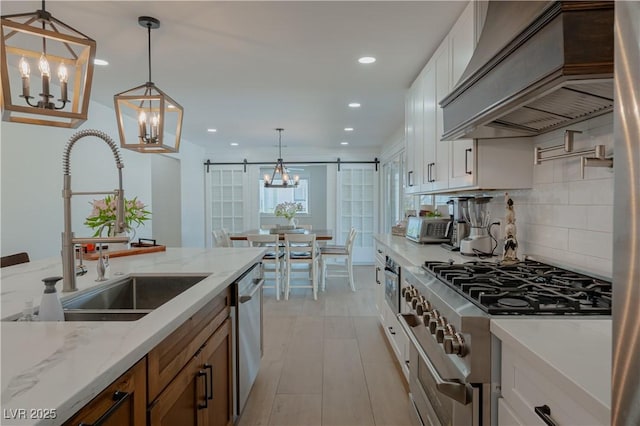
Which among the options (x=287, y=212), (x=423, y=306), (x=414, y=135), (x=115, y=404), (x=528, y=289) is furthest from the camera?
(x=287, y=212)

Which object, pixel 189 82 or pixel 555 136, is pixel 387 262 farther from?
pixel 189 82

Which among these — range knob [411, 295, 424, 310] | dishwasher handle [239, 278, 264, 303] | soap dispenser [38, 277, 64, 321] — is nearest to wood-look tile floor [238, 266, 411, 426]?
dishwasher handle [239, 278, 264, 303]

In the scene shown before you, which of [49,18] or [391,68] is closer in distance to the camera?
[49,18]

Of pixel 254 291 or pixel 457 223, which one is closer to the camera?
pixel 254 291

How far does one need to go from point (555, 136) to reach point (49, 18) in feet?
7.74

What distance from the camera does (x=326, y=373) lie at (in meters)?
2.87

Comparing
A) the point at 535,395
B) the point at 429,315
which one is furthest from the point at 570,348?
the point at 429,315

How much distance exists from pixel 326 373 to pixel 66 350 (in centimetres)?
224

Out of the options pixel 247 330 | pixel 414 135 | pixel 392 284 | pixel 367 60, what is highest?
pixel 367 60

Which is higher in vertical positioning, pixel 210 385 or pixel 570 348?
pixel 570 348

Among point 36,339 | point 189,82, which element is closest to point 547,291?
point 36,339

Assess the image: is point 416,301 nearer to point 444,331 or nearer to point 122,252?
point 444,331

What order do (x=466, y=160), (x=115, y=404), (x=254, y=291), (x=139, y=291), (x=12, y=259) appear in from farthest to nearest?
(x=12, y=259) → (x=254, y=291) → (x=466, y=160) → (x=139, y=291) → (x=115, y=404)

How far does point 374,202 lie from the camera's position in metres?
7.91
